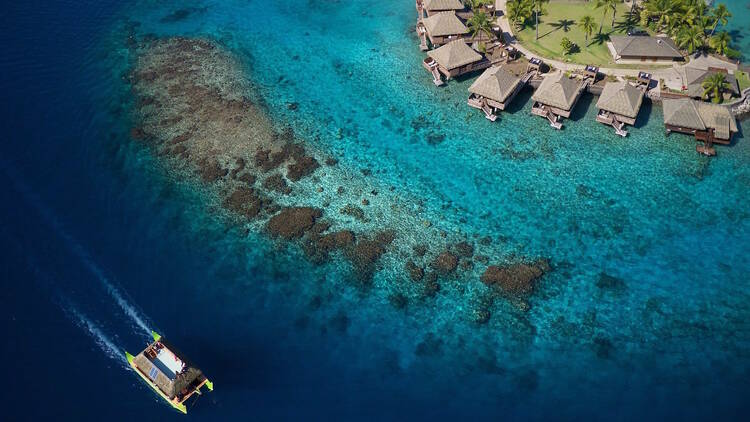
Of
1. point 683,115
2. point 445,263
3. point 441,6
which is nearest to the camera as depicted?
point 445,263

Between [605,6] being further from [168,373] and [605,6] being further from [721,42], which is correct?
[168,373]

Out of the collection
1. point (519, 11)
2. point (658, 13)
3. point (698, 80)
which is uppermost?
point (519, 11)

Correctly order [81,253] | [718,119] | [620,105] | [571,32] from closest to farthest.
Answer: [81,253], [718,119], [620,105], [571,32]

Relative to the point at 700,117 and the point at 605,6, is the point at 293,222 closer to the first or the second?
the point at 700,117

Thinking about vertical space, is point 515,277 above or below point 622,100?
below

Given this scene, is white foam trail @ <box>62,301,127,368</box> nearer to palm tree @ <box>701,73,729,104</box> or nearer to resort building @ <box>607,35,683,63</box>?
resort building @ <box>607,35,683,63</box>

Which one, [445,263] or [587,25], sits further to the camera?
[587,25]

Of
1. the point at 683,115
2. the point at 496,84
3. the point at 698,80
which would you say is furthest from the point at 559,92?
the point at 698,80

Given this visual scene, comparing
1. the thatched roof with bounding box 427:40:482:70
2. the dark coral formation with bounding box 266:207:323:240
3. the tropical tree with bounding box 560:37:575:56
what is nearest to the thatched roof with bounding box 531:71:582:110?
the tropical tree with bounding box 560:37:575:56

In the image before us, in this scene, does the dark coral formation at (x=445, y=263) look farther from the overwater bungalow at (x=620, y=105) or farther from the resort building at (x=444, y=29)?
the resort building at (x=444, y=29)
